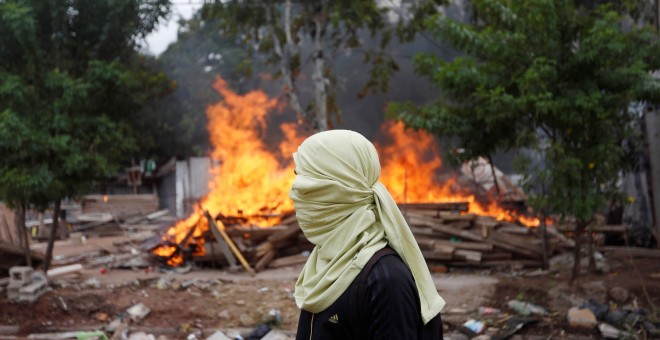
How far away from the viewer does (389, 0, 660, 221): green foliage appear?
25.0 ft

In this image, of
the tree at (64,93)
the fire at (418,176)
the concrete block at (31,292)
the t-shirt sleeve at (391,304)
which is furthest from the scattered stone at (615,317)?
the tree at (64,93)

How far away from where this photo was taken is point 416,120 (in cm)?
920

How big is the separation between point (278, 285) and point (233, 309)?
6.01 feet

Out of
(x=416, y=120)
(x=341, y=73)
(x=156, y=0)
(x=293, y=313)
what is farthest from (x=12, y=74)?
(x=341, y=73)

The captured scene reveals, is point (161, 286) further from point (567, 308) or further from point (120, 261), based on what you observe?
point (567, 308)

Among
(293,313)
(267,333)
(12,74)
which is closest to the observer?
(267,333)

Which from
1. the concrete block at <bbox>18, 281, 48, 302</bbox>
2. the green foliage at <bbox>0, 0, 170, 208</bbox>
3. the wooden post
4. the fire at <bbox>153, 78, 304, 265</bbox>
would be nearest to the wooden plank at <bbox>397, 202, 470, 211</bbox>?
the fire at <bbox>153, 78, 304, 265</bbox>

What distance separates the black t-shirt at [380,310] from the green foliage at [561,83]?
636 centimetres

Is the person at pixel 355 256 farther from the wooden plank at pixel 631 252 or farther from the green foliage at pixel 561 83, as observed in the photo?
the wooden plank at pixel 631 252

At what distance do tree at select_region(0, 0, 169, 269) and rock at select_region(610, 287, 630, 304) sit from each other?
9037 millimetres

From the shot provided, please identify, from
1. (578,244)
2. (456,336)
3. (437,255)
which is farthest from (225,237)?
(578,244)

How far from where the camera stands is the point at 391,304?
69.9 inches

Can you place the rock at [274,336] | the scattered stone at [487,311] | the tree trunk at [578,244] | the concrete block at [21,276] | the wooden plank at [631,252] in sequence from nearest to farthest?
the rock at [274,336] < the scattered stone at [487,311] < the tree trunk at [578,244] < the concrete block at [21,276] < the wooden plank at [631,252]

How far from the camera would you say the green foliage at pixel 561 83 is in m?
7.61
